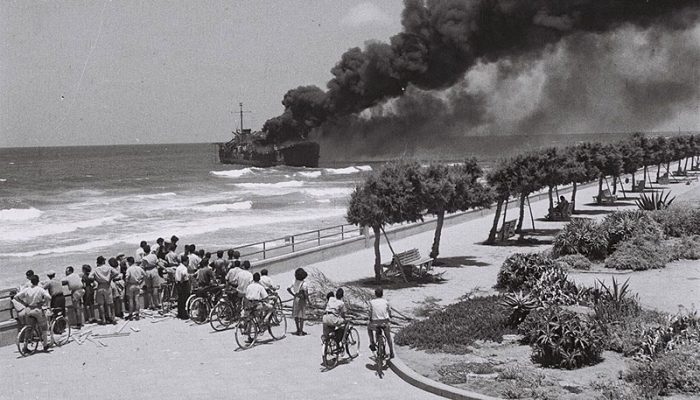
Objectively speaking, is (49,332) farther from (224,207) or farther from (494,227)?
(224,207)

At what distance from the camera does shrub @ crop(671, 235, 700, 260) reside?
19547mm

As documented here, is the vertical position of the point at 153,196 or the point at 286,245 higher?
the point at 286,245

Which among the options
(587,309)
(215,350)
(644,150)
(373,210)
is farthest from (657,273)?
(644,150)

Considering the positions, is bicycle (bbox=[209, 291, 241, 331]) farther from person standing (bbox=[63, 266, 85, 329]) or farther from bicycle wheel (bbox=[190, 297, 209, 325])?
person standing (bbox=[63, 266, 85, 329])

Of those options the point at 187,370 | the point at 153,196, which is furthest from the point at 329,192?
the point at 187,370

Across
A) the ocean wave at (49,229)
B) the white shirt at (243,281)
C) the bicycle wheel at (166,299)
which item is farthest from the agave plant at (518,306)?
the ocean wave at (49,229)

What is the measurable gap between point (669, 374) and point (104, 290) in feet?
32.7

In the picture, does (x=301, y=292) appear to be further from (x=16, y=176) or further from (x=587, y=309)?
(x=16, y=176)

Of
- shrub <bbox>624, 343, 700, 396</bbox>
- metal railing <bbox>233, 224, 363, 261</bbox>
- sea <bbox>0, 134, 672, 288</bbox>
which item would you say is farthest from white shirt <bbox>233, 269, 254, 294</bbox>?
shrub <bbox>624, 343, 700, 396</bbox>

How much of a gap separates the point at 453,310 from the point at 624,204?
2772cm

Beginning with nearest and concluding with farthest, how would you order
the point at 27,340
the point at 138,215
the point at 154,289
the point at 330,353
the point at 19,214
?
the point at 330,353
the point at 27,340
the point at 154,289
the point at 138,215
the point at 19,214

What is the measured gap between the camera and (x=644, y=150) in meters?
44.2

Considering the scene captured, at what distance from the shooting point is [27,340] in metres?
11.4

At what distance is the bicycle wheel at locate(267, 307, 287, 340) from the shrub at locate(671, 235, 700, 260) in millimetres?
12163
